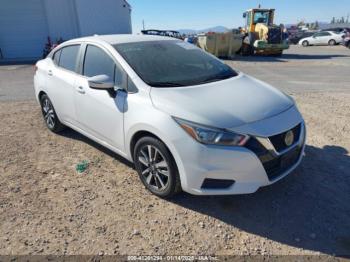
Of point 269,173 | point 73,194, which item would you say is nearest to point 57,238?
point 73,194

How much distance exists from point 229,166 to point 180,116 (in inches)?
25.1

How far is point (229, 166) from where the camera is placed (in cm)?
253

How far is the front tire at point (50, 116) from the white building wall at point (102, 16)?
15.1 metres

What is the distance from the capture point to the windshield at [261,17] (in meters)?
19.8

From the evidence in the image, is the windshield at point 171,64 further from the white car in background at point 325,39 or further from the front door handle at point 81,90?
the white car in background at point 325,39

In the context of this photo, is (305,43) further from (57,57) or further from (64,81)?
(64,81)

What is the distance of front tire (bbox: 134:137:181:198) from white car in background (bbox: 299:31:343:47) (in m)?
30.7

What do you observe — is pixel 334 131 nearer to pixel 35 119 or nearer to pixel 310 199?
pixel 310 199

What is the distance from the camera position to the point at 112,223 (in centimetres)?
279

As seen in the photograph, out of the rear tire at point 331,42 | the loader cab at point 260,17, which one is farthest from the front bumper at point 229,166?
the rear tire at point 331,42

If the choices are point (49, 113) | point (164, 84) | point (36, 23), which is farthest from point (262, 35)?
point (164, 84)

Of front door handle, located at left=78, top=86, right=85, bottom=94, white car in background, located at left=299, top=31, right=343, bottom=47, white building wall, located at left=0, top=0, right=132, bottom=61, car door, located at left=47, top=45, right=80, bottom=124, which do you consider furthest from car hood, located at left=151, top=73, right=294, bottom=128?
white car in background, located at left=299, top=31, right=343, bottom=47

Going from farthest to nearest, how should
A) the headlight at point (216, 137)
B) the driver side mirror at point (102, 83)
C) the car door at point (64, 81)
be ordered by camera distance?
the car door at point (64, 81) < the driver side mirror at point (102, 83) < the headlight at point (216, 137)

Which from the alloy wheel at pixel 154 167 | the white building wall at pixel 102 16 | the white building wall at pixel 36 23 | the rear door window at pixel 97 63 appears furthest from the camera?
the white building wall at pixel 102 16
